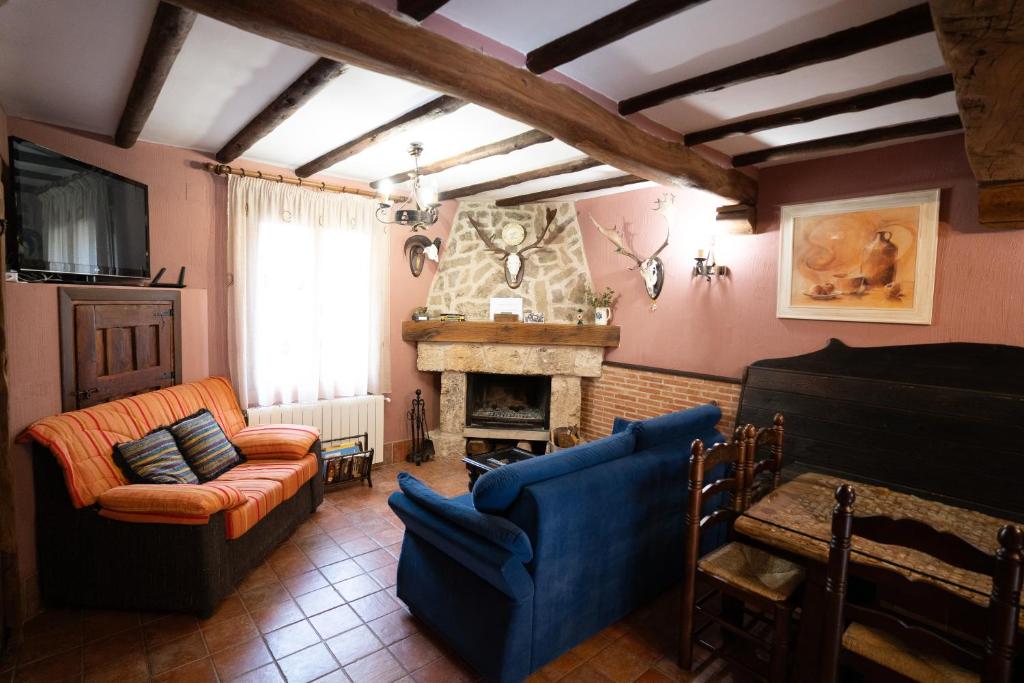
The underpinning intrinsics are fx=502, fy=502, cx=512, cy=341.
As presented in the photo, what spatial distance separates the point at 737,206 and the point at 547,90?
215 centimetres

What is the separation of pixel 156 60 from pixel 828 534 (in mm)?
3285

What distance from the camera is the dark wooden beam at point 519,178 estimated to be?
11.9 feet

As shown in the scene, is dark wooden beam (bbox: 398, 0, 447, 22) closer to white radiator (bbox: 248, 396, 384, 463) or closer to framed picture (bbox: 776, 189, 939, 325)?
framed picture (bbox: 776, 189, 939, 325)

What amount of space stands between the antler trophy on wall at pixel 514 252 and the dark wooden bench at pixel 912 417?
8.07 feet

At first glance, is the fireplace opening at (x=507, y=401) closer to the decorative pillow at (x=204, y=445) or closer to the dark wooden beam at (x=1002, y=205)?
the decorative pillow at (x=204, y=445)

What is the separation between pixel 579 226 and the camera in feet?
16.7

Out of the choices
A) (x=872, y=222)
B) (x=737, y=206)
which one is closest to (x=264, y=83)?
(x=737, y=206)

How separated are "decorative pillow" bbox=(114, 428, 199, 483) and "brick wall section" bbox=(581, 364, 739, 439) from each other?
339cm

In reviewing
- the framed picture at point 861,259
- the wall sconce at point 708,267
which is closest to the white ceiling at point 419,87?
the framed picture at point 861,259

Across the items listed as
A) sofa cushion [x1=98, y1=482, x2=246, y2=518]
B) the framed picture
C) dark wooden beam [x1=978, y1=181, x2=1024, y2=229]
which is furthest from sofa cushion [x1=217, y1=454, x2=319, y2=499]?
dark wooden beam [x1=978, y1=181, x2=1024, y2=229]

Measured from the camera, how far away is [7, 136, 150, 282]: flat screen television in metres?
2.50

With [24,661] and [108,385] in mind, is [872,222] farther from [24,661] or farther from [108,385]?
[24,661]

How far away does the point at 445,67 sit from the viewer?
1.91 meters

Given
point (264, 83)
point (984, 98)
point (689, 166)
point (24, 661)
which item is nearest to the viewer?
point (984, 98)
